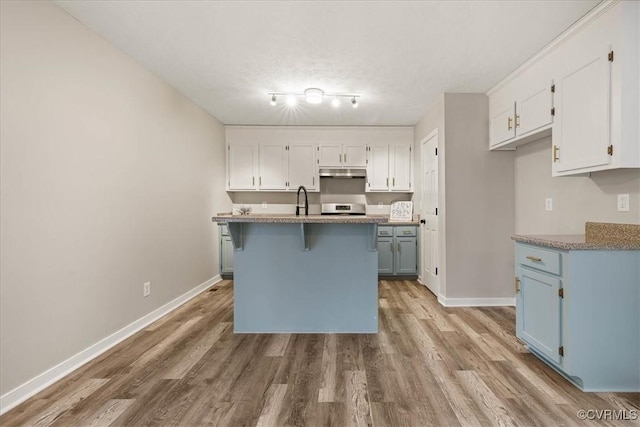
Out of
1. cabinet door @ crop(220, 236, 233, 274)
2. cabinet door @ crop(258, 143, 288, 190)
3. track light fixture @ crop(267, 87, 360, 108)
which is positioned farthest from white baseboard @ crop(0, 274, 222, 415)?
track light fixture @ crop(267, 87, 360, 108)

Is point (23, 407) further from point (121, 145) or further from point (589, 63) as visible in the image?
point (589, 63)

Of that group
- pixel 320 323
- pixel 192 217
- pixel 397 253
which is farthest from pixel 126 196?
pixel 397 253

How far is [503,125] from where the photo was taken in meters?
3.24

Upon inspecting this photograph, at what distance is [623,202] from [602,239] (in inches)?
11.6

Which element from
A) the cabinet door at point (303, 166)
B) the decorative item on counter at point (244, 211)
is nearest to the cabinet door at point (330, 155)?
the cabinet door at point (303, 166)

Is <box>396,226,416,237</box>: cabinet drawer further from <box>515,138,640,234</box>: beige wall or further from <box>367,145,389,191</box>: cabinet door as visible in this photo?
<box>515,138,640,234</box>: beige wall

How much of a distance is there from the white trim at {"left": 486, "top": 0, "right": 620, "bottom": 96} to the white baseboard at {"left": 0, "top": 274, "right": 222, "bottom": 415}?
170 inches

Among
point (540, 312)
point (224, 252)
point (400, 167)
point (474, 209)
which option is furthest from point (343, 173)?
point (540, 312)

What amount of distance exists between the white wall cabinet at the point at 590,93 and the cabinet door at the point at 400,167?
2.20m

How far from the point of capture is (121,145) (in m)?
2.67

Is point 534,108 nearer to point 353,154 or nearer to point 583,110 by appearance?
point 583,110

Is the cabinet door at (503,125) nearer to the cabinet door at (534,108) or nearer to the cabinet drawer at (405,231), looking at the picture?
the cabinet door at (534,108)

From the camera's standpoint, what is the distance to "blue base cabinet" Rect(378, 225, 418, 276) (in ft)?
15.7

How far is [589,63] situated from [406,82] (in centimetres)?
156
